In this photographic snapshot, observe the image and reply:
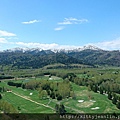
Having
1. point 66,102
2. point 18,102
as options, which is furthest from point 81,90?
point 18,102

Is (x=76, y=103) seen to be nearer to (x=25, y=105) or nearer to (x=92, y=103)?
(x=92, y=103)

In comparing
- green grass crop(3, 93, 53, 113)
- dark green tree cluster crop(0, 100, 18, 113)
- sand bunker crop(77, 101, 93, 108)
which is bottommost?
green grass crop(3, 93, 53, 113)

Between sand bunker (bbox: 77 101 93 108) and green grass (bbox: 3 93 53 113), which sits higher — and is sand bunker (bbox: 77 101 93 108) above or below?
above

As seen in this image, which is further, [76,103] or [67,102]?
[67,102]

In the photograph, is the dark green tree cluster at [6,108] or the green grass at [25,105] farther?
the green grass at [25,105]

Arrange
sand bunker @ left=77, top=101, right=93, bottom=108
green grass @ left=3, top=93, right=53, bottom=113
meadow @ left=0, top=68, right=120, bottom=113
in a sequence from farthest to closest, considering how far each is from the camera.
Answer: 1. sand bunker @ left=77, top=101, right=93, bottom=108
2. green grass @ left=3, top=93, right=53, bottom=113
3. meadow @ left=0, top=68, right=120, bottom=113

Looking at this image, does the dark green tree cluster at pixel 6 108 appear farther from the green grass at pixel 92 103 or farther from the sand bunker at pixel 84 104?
the sand bunker at pixel 84 104

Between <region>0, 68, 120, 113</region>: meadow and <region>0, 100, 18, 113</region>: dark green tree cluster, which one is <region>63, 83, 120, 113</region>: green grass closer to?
<region>0, 68, 120, 113</region>: meadow

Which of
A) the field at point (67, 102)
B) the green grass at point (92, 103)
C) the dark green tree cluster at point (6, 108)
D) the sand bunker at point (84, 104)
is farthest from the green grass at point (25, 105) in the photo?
the sand bunker at point (84, 104)

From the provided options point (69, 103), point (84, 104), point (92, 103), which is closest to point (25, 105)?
point (69, 103)

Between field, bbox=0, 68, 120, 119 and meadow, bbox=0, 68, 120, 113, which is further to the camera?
meadow, bbox=0, 68, 120, 113

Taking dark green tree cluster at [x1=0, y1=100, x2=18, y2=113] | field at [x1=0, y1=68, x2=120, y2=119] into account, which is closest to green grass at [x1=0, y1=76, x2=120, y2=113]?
field at [x1=0, y1=68, x2=120, y2=119]

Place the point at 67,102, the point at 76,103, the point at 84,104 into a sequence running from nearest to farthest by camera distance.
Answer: the point at 84,104 < the point at 76,103 < the point at 67,102

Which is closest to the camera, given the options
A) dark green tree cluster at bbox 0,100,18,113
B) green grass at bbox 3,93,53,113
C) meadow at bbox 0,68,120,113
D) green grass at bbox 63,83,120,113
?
dark green tree cluster at bbox 0,100,18,113
